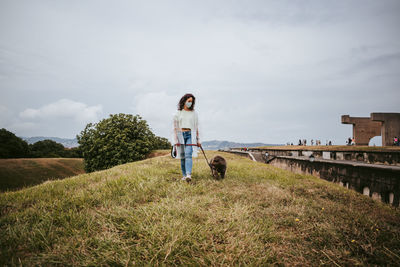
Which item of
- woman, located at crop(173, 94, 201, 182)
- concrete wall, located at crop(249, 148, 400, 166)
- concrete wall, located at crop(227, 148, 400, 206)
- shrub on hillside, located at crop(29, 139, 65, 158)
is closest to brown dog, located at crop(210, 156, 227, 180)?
woman, located at crop(173, 94, 201, 182)

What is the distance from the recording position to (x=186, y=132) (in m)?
5.27

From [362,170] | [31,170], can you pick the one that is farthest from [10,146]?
[362,170]

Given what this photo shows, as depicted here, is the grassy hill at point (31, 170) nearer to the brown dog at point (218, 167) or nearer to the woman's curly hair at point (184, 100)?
the woman's curly hair at point (184, 100)

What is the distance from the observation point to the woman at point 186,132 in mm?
5156

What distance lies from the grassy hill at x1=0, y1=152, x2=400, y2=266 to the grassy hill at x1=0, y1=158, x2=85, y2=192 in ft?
106

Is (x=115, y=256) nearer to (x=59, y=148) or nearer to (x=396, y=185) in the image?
A: (x=396, y=185)

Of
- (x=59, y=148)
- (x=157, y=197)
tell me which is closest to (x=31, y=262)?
(x=157, y=197)

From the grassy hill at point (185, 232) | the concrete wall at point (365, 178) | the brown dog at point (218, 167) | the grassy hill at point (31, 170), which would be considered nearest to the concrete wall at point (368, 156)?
the concrete wall at point (365, 178)

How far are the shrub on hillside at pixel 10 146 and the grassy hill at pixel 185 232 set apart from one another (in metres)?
60.2

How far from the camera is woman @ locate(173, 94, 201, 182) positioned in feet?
16.9

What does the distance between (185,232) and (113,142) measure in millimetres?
28150

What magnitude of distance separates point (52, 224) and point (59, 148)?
82407 millimetres

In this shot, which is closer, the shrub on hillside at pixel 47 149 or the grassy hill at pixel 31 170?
the grassy hill at pixel 31 170

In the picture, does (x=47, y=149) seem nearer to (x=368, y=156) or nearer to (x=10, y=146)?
(x=10, y=146)
